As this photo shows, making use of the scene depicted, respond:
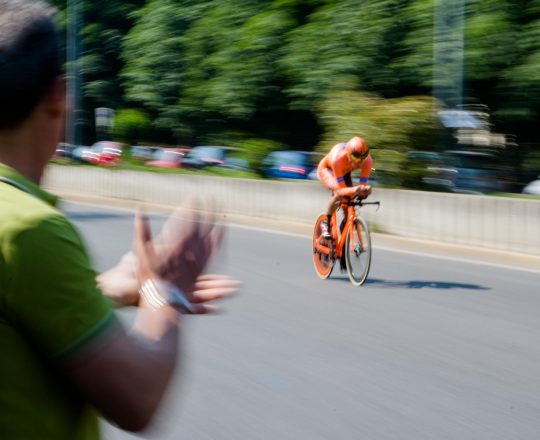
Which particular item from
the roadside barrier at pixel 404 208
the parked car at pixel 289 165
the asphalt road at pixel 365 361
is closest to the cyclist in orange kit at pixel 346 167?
the asphalt road at pixel 365 361

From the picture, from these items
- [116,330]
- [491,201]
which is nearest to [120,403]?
[116,330]

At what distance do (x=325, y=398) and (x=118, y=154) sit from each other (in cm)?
3764

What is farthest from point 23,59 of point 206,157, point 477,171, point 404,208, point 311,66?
point 206,157

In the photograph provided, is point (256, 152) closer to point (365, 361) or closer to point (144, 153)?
point (144, 153)

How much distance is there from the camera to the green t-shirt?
1.67m

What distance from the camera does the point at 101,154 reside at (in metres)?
43.8

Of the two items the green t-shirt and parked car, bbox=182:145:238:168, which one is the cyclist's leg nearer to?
the green t-shirt

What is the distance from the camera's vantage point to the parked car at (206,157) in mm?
39969

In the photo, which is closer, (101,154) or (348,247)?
(348,247)

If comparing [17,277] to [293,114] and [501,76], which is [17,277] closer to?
[501,76]

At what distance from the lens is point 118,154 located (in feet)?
141

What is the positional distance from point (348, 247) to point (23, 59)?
10.2m

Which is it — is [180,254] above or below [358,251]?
above

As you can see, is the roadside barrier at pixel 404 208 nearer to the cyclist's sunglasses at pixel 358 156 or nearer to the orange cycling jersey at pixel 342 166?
the orange cycling jersey at pixel 342 166
